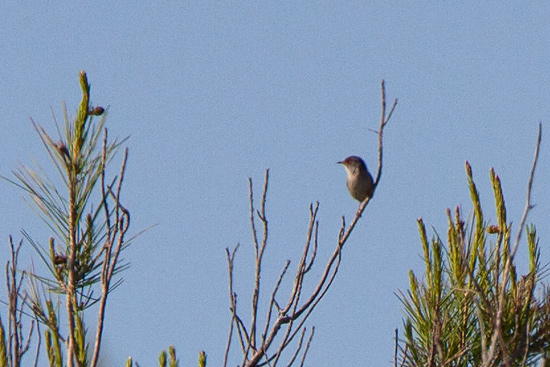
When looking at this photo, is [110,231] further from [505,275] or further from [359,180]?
[359,180]

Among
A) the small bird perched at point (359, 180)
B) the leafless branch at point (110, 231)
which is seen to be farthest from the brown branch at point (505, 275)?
the small bird perched at point (359, 180)

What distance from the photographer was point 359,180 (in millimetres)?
8266

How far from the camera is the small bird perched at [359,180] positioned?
823 centimetres

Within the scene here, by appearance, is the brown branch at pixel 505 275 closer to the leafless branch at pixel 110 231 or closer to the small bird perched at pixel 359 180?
the leafless branch at pixel 110 231

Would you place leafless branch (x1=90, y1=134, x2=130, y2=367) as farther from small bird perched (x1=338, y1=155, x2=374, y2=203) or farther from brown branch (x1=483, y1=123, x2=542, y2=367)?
small bird perched (x1=338, y1=155, x2=374, y2=203)

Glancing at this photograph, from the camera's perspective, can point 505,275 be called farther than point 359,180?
No

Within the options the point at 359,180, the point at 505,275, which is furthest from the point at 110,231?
the point at 359,180

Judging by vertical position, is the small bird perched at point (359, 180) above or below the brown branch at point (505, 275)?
above

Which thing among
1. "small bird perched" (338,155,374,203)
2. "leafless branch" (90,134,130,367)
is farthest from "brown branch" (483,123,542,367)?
"small bird perched" (338,155,374,203)

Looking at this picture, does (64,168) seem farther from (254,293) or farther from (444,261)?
(444,261)

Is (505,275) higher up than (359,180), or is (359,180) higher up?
(359,180)

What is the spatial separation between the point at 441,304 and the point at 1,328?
5.78 ft

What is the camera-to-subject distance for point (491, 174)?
343 centimetres

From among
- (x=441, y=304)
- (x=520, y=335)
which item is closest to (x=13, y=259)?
(x=441, y=304)
